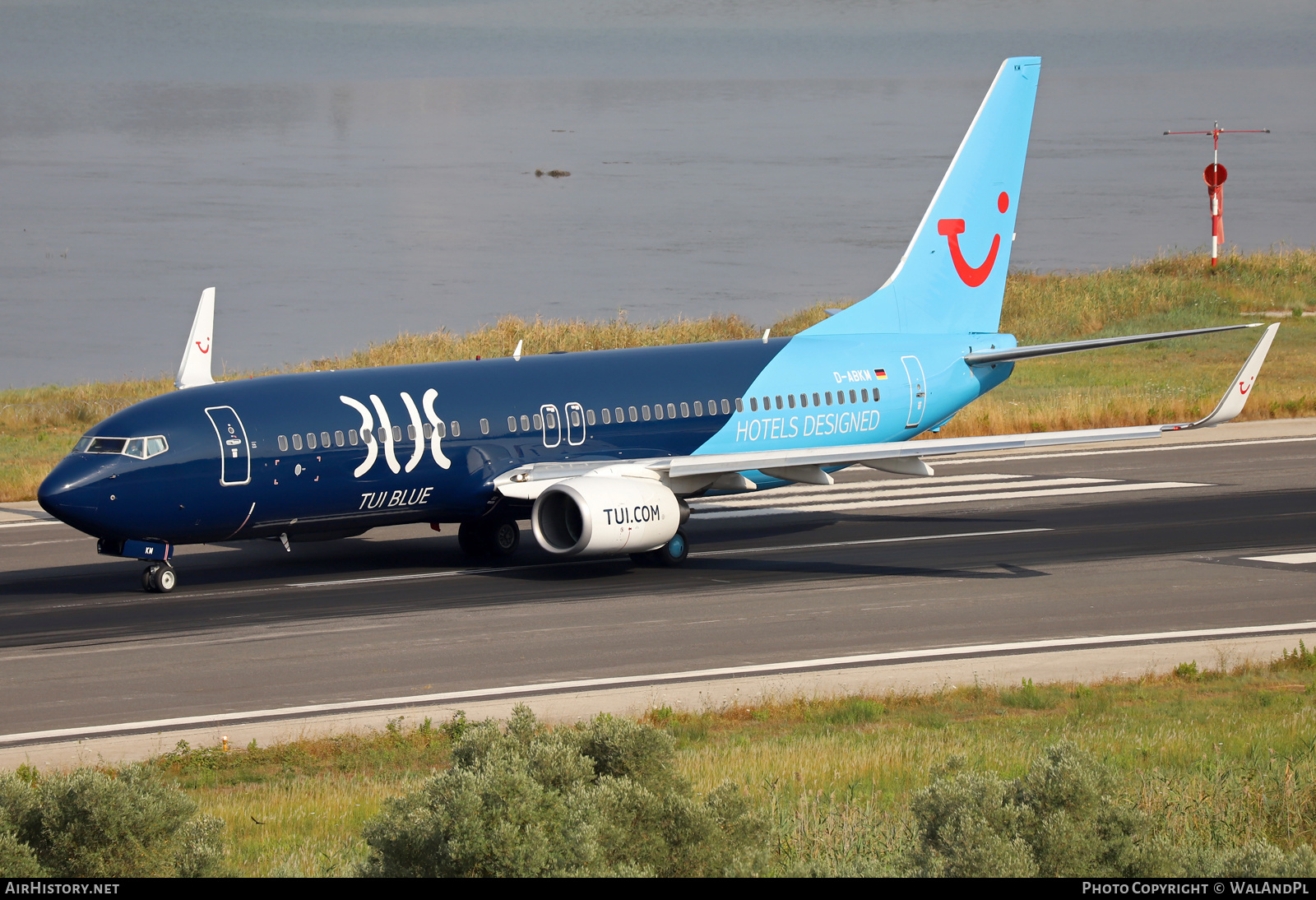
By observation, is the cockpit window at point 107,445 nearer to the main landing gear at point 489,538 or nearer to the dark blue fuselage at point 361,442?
the dark blue fuselage at point 361,442

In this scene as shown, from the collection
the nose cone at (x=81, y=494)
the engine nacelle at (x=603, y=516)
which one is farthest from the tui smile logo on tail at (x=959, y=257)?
the nose cone at (x=81, y=494)

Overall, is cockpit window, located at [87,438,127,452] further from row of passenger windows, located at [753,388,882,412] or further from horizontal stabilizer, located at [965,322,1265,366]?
horizontal stabilizer, located at [965,322,1265,366]

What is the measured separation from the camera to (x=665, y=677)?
22.8 m

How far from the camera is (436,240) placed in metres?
119

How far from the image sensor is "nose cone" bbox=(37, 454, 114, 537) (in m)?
27.3

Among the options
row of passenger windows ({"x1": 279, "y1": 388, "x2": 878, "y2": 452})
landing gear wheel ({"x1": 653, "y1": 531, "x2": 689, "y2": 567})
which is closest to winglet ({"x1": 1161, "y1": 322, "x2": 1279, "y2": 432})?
row of passenger windows ({"x1": 279, "y1": 388, "x2": 878, "y2": 452})

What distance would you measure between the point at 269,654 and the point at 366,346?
54553 millimetres

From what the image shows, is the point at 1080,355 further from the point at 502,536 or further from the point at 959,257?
the point at 502,536

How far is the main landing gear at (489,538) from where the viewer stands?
32.0 metres

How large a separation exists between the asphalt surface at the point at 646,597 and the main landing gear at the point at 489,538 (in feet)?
1.55

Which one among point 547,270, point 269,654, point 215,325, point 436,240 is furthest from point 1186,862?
point 436,240

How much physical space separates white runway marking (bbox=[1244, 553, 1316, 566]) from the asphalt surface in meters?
0.23

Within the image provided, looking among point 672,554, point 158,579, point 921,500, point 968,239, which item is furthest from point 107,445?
point 968,239
